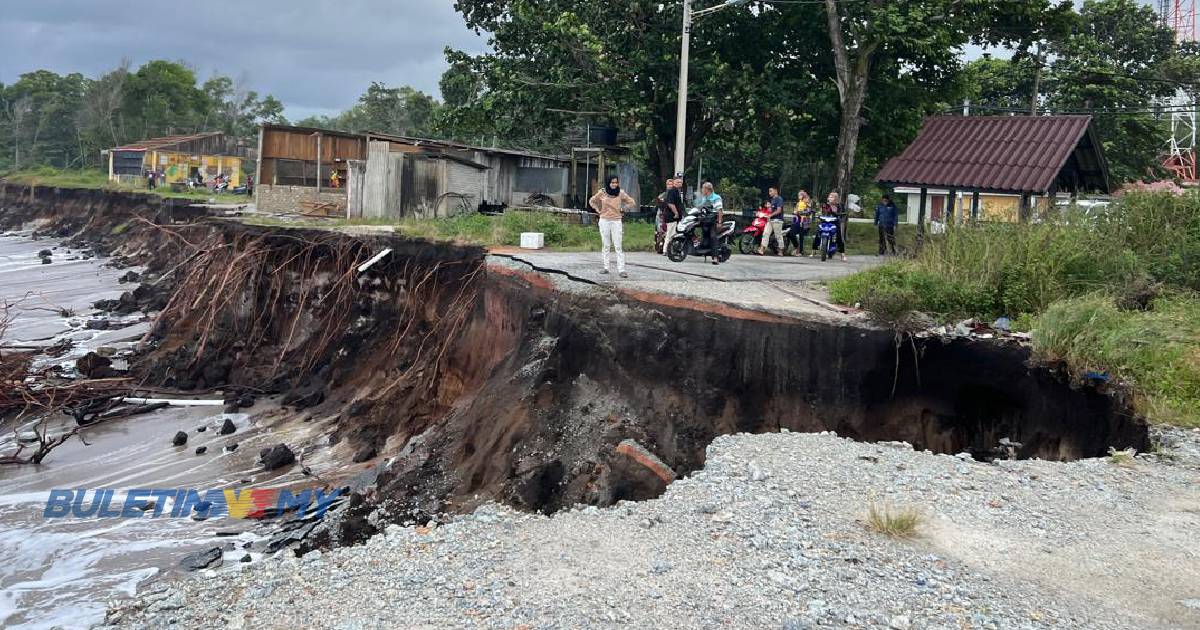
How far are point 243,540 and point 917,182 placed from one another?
48.2ft

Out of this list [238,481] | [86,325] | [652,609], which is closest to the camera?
[652,609]

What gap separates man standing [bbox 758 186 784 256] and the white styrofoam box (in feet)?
13.8

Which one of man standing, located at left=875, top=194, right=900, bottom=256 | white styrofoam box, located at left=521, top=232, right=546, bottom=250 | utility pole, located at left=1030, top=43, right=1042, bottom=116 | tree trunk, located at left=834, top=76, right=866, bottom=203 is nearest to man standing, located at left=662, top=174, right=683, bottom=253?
white styrofoam box, located at left=521, top=232, right=546, bottom=250

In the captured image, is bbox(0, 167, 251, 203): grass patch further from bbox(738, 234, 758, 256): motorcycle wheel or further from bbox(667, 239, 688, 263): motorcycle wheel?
bbox(667, 239, 688, 263): motorcycle wheel

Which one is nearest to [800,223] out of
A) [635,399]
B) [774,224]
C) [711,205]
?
[774,224]

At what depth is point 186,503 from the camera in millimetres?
11438

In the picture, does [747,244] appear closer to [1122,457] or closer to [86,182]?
[1122,457]

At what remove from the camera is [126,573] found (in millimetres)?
9516

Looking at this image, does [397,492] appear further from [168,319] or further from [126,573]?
[168,319]

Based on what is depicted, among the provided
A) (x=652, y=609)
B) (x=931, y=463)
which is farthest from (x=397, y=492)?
(x=931, y=463)

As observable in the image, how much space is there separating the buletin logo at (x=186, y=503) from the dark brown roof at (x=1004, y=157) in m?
13.6

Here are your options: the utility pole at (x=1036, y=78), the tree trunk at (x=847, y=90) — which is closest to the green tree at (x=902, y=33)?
the tree trunk at (x=847, y=90)

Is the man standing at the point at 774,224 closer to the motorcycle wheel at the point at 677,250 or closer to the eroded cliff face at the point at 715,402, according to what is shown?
the motorcycle wheel at the point at 677,250

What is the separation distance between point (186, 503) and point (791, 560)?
317 inches
